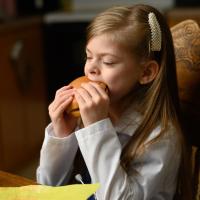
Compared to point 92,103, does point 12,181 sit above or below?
below

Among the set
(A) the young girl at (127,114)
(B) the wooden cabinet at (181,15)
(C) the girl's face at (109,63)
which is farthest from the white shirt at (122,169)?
(B) the wooden cabinet at (181,15)

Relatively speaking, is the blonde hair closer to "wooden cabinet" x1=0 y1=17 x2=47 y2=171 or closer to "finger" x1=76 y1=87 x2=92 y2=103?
"finger" x1=76 y1=87 x2=92 y2=103

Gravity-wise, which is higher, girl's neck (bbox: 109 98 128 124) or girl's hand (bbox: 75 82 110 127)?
girl's hand (bbox: 75 82 110 127)

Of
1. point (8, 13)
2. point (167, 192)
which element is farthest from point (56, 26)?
point (167, 192)

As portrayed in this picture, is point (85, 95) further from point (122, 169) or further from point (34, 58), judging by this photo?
point (34, 58)

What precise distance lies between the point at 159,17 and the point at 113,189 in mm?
424

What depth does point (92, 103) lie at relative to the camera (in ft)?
3.12

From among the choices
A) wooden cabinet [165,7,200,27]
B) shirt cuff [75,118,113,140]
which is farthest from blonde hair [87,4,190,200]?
wooden cabinet [165,7,200,27]

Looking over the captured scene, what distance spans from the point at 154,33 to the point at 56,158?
0.40 metres

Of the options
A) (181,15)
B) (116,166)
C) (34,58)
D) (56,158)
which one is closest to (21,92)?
(34,58)

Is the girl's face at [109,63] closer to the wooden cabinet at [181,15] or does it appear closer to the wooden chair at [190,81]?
the wooden chair at [190,81]

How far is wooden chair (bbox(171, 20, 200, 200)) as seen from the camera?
45.3 inches

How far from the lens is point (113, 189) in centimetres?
93

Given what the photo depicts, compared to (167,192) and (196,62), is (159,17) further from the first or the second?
(167,192)
